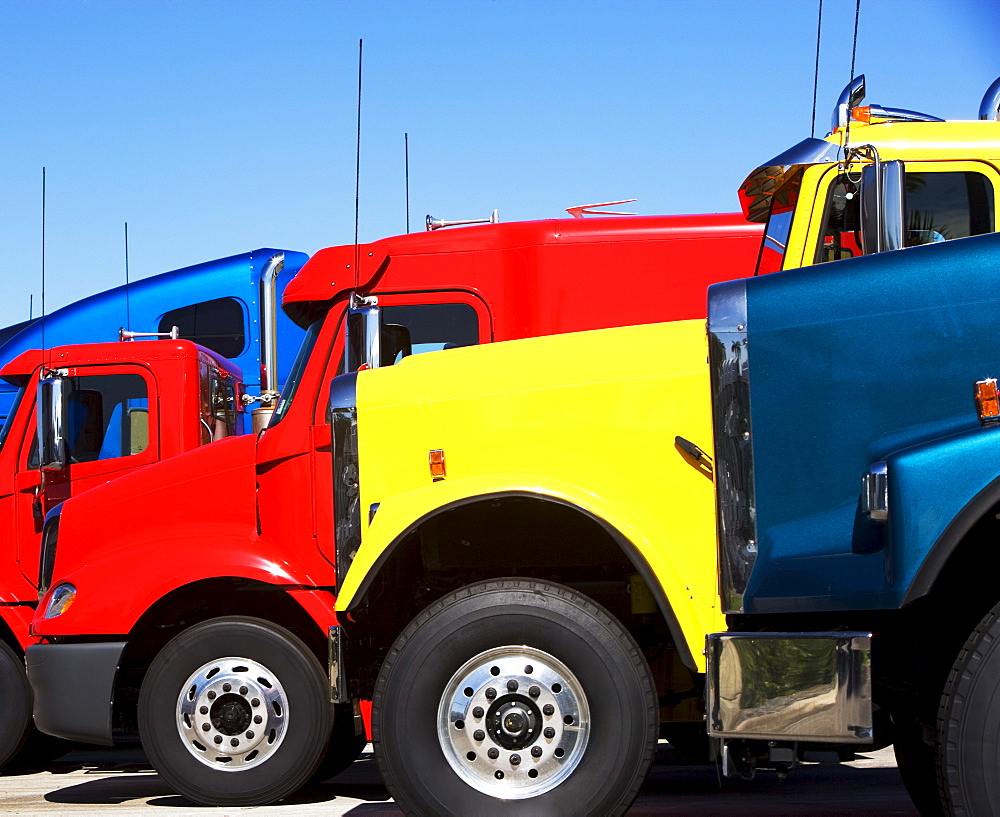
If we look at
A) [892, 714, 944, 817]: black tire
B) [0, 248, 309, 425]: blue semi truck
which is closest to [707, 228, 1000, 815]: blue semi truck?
[892, 714, 944, 817]: black tire

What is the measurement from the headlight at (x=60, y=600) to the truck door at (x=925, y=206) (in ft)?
13.8

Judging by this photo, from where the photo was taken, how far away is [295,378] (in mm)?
7074

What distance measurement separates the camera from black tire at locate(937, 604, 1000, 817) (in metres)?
4.00

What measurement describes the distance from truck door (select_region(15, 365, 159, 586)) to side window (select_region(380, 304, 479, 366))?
213 centimetres

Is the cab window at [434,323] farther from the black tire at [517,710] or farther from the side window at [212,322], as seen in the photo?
the side window at [212,322]

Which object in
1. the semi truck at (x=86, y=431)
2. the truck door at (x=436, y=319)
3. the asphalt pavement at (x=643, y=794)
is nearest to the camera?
the asphalt pavement at (x=643, y=794)

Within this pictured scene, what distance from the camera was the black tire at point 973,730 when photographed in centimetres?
400

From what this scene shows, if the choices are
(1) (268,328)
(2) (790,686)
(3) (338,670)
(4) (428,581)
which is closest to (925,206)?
(2) (790,686)

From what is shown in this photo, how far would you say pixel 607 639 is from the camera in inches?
181

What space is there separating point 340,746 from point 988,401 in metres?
4.11

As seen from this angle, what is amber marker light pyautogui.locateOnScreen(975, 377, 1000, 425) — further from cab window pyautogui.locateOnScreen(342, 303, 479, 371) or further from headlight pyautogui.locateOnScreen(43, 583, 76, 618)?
headlight pyautogui.locateOnScreen(43, 583, 76, 618)

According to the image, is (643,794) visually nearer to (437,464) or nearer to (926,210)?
(437,464)

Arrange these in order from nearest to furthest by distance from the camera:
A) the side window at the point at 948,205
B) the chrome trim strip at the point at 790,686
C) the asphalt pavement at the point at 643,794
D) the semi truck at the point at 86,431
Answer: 1. the chrome trim strip at the point at 790,686
2. the side window at the point at 948,205
3. the asphalt pavement at the point at 643,794
4. the semi truck at the point at 86,431

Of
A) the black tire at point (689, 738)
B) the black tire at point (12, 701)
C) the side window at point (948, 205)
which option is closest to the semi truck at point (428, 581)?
the side window at point (948, 205)
